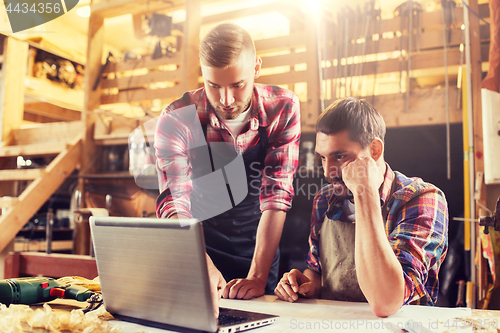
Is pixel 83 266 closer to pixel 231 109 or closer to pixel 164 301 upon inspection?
pixel 231 109

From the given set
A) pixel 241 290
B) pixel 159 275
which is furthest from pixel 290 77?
pixel 159 275

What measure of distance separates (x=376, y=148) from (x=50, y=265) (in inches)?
82.7

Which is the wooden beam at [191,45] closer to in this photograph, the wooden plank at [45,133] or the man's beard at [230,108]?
the man's beard at [230,108]

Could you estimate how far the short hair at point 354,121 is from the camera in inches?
52.5

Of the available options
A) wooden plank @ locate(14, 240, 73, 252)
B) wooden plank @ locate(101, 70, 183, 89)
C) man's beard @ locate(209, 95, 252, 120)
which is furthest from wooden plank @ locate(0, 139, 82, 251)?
man's beard @ locate(209, 95, 252, 120)

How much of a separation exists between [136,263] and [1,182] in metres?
3.46

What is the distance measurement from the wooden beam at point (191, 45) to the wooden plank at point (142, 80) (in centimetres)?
9

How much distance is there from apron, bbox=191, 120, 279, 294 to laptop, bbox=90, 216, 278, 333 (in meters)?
1.00

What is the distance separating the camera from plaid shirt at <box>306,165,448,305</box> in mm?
1000

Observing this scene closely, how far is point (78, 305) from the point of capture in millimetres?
931

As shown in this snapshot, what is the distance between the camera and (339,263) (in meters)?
1.33

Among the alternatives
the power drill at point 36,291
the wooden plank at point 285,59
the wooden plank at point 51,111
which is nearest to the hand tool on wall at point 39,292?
the power drill at point 36,291

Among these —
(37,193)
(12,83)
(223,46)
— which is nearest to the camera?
(223,46)

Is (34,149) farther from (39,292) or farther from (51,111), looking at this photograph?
(39,292)
